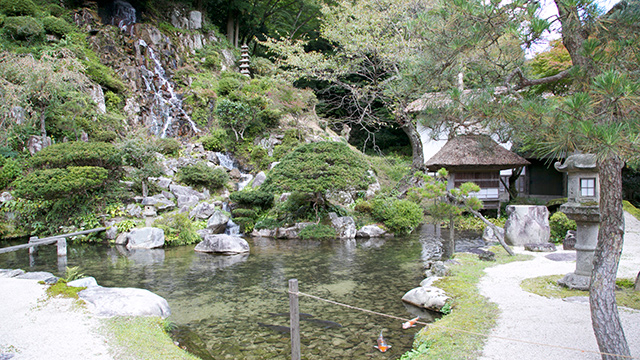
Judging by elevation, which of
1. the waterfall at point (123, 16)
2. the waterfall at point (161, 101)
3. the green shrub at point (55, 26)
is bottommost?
the waterfall at point (161, 101)

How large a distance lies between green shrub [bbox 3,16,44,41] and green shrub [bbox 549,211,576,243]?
84.3ft

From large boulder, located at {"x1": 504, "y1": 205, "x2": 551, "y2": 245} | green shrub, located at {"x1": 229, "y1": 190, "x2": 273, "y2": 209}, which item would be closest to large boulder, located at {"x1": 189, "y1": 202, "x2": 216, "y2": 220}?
green shrub, located at {"x1": 229, "y1": 190, "x2": 273, "y2": 209}

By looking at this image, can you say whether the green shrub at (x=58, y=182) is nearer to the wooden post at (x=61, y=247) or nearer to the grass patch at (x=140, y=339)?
the wooden post at (x=61, y=247)

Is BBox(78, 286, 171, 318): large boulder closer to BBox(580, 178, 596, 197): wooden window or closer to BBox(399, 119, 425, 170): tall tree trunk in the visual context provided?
BBox(580, 178, 596, 197): wooden window

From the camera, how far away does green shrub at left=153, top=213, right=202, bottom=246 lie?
13531mm

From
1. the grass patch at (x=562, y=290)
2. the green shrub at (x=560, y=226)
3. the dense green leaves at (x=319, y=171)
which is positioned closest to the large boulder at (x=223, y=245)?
the dense green leaves at (x=319, y=171)

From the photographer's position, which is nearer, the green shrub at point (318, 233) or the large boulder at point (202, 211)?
the green shrub at point (318, 233)

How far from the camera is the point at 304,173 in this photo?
46.1 ft

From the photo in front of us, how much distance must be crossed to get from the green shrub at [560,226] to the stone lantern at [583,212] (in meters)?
5.78

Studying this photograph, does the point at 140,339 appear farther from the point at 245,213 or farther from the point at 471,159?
the point at 471,159

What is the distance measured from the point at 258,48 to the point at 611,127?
32.5 metres

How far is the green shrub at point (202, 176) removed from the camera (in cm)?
1714

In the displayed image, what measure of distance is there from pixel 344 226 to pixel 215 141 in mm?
10247

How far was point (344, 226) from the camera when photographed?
14.9m
